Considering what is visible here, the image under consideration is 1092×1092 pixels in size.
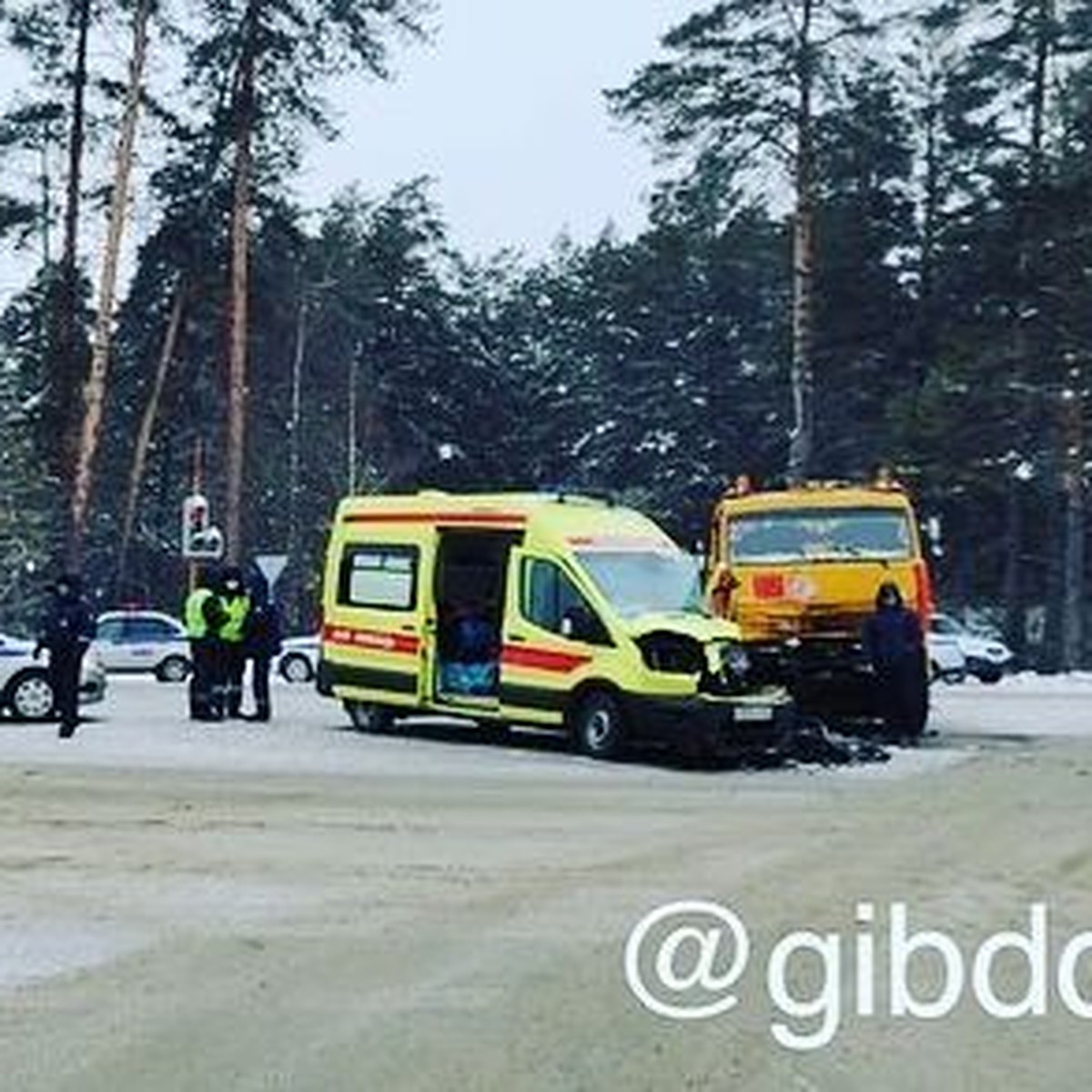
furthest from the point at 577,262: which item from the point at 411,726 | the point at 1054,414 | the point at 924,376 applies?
the point at 411,726

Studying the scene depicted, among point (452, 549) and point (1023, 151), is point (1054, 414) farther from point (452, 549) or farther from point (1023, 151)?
point (452, 549)

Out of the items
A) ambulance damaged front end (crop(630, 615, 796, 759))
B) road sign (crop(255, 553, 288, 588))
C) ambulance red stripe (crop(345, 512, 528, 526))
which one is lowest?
ambulance damaged front end (crop(630, 615, 796, 759))

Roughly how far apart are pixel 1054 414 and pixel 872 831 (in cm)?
3189

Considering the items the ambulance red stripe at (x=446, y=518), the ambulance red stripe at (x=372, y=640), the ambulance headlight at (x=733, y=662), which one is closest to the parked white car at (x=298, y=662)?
the ambulance red stripe at (x=372, y=640)

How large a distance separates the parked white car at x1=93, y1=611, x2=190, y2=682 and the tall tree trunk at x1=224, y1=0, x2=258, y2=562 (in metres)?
2.15

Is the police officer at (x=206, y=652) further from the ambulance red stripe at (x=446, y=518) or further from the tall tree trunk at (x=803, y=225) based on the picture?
the tall tree trunk at (x=803, y=225)

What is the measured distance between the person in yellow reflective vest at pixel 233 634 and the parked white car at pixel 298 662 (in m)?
11.5

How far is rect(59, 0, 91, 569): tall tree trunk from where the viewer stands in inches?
1446

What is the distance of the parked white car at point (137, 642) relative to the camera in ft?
124

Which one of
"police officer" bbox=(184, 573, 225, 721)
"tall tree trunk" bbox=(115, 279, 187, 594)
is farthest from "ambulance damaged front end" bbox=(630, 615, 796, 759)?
"tall tree trunk" bbox=(115, 279, 187, 594)

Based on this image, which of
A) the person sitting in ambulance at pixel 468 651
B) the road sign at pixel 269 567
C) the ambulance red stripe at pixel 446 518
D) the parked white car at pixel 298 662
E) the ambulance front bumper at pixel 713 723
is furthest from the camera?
the parked white car at pixel 298 662

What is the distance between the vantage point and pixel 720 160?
39.7 meters

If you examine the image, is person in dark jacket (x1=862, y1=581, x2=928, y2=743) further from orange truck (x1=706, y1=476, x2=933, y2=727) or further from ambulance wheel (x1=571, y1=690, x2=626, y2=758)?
ambulance wheel (x1=571, y1=690, x2=626, y2=758)

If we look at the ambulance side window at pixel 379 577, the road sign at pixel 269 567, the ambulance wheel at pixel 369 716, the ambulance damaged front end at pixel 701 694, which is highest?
the road sign at pixel 269 567
